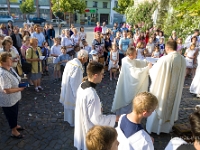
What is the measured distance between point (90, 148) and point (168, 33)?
15557 millimetres

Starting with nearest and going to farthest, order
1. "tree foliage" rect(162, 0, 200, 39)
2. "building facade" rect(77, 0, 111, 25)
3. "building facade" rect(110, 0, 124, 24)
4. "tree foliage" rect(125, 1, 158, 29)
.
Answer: "tree foliage" rect(162, 0, 200, 39), "tree foliage" rect(125, 1, 158, 29), "building facade" rect(77, 0, 111, 25), "building facade" rect(110, 0, 124, 24)

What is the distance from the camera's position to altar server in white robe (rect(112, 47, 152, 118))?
4.81 m

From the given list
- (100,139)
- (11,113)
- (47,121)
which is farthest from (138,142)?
(47,121)

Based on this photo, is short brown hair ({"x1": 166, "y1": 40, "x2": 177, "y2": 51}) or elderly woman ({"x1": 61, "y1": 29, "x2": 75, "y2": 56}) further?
elderly woman ({"x1": 61, "y1": 29, "x2": 75, "y2": 56})

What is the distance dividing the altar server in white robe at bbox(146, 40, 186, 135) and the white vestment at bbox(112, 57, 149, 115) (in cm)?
33

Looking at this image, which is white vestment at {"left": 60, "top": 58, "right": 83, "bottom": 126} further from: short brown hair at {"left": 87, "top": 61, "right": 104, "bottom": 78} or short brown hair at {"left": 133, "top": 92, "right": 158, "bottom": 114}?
short brown hair at {"left": 133, "top": 92, "right": 158, "bottom": 114}

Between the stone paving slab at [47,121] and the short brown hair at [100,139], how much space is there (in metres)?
2.75

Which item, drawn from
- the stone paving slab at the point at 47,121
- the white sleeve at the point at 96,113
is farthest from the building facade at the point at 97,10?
the white sleeve at the point at 96,113

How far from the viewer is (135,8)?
20328 mm

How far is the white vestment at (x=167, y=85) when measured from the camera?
425 centimetres

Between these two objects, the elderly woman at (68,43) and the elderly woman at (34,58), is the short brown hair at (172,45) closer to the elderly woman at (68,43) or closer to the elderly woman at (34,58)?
the elderly woman at (34,58)

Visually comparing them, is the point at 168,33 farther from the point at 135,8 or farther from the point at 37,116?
the point at 37,116

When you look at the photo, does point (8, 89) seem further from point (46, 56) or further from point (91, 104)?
point (46, 56)

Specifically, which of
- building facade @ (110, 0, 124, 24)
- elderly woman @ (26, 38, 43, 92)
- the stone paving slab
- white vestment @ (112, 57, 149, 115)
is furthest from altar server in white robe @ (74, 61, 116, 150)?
building facade @ (110, 0, 124, 24)
